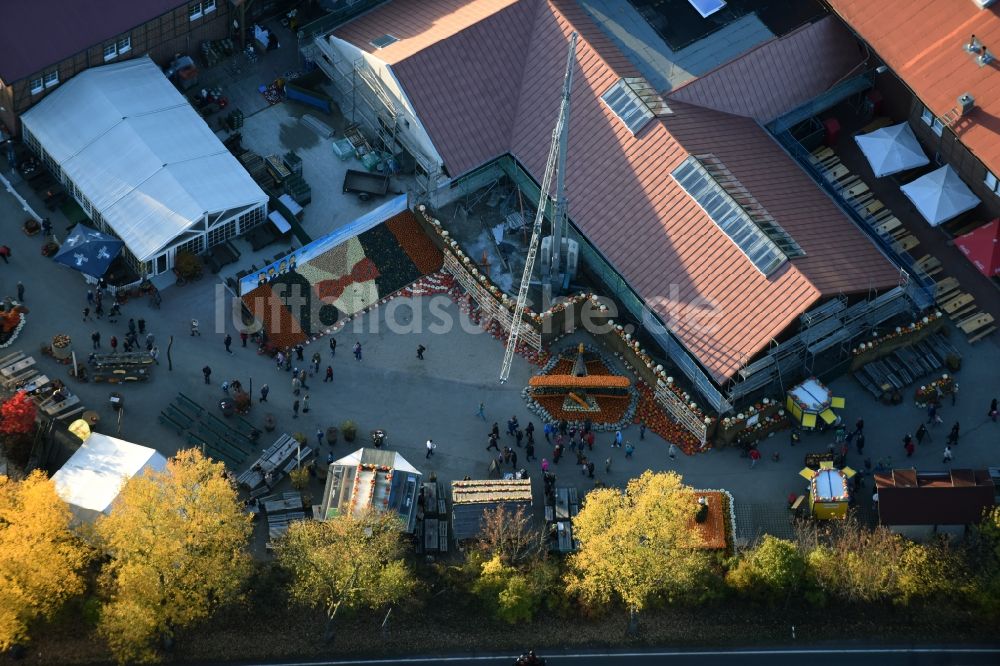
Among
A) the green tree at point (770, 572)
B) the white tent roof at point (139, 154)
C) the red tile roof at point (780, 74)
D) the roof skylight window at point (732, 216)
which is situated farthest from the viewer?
the red tile roof at point (780, 74)

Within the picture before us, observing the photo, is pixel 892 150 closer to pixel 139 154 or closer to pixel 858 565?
pixel 858 565

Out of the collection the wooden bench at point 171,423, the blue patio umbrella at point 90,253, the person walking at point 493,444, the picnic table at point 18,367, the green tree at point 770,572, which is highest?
the blue patio umbrella at point 90,253

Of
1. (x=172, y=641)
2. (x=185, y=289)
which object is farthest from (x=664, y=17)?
(x=172, y=641)

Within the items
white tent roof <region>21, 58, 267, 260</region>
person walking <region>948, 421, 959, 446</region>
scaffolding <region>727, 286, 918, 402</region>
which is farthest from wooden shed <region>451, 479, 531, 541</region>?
person walking <region>948, 421, 959, 446</region>

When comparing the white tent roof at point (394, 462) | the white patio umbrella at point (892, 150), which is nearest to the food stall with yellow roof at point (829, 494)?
the white patio umbrella at point (892, 150)

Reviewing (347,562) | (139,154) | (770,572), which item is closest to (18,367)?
(139,154)

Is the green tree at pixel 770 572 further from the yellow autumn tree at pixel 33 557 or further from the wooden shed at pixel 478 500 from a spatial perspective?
the yellow autumn tree at pixel 33 557

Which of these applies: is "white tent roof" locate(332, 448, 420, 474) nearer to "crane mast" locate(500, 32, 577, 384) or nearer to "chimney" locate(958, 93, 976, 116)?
"crane mast" locate(500, 32, 577, 384)
